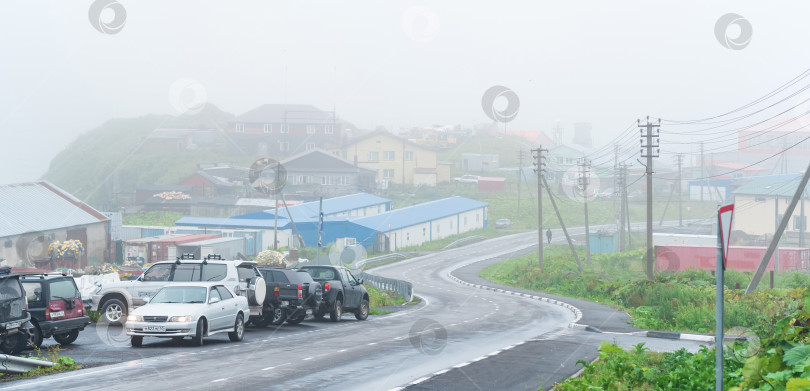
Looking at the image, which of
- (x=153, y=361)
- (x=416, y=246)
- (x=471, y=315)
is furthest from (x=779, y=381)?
(x=416, y=246)

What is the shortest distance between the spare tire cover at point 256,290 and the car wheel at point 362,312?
248 inches

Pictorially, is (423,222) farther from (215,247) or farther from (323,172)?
(323,172)

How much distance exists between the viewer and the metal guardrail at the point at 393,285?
39.8m

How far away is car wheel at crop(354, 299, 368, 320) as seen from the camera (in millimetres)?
28263

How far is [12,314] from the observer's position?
15.8 m

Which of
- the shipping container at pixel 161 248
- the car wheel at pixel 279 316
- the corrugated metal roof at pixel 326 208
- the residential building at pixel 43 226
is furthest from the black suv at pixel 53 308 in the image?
the corrugated metal roof at pixel 326 208

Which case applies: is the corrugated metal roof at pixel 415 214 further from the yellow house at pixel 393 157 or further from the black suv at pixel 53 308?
the black suv at pixel 53 308

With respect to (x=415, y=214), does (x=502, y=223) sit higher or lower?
lower

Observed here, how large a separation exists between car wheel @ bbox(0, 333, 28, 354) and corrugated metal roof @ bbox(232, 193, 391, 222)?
5140 cm

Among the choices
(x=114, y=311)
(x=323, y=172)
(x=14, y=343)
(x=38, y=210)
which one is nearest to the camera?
(x=14, y=343)

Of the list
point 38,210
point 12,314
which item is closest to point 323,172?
point 38,210

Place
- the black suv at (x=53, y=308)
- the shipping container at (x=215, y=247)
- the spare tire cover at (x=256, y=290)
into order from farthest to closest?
1. the shipping container at (x=215, y=247)
2. the spare tire cover at (x=256, y=290)
3. the black suv at (x=53, y=308)

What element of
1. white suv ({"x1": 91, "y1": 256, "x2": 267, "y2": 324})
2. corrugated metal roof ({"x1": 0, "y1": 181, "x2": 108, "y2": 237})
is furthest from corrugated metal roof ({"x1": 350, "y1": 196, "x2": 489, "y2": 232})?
white suv ({"x1": 91, "y1": 256, "x2": 267, "y2": 324})

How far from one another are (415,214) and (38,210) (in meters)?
40.0
